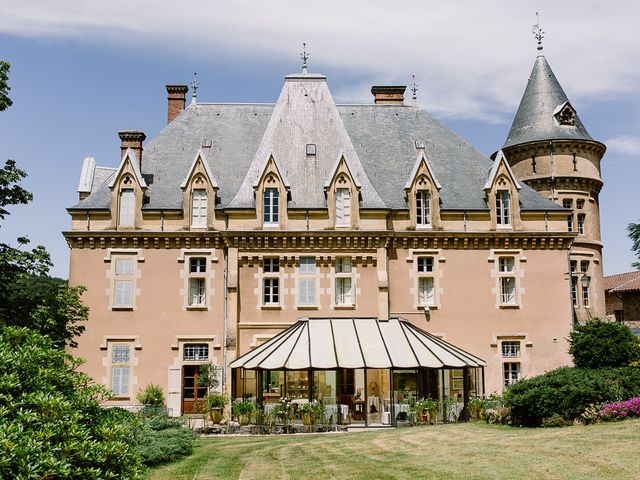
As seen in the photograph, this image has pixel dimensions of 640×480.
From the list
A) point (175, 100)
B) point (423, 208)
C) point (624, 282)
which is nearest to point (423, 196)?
point (423, 208)

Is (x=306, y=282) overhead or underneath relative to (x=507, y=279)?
underneath

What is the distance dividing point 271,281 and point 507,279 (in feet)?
32.8

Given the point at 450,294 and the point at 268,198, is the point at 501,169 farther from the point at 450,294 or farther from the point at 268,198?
the point at 268,198

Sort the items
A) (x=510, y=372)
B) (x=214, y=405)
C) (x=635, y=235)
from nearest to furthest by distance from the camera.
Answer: (x=214, y=405) → (x=510, y=372) → (x=635, y=235)

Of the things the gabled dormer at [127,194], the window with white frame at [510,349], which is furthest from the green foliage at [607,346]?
the gabled dormer at [127,194]

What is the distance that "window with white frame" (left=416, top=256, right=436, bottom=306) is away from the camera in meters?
28.7

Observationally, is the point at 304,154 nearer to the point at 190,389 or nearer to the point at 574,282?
the point at 190,389

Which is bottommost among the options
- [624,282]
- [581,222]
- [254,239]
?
[254,239]

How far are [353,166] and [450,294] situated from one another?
692 centimetres

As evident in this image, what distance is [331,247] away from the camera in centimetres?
2816

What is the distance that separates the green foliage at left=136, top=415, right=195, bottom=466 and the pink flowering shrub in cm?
1045

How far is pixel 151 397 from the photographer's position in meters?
26.7

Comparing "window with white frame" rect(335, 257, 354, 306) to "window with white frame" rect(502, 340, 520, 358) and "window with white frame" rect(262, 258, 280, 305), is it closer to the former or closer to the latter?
"window with white frame" rect(262, 258, 280, 305)

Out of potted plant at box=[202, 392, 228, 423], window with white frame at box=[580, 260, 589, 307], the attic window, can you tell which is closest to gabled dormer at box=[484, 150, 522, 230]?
the attic window
